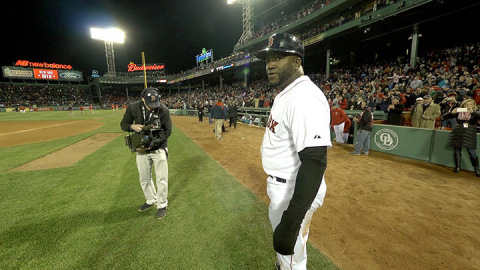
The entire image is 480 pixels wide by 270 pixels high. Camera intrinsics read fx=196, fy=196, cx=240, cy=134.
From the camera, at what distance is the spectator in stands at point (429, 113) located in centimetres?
700

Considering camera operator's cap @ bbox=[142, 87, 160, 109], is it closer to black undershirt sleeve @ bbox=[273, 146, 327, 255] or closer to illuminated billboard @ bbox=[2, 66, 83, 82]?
black undershirt sleeve @ bbox=[273, 146, 327, 255]

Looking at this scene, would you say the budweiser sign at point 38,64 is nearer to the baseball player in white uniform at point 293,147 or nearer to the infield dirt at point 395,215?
the infield dirt at point 395,215

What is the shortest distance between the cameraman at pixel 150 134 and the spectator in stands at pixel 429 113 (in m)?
8.91

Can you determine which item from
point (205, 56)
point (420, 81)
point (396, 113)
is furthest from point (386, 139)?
point (205, 56)

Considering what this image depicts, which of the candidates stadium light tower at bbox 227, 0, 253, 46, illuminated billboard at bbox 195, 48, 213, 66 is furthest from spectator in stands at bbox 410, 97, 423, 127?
illuminated billboard at bbox 195, 48, 213, 66

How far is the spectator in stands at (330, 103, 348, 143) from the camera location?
9.20 meters

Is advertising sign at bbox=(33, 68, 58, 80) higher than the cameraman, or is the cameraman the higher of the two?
advertising sign at bbox=(33, 68, 58, 80)

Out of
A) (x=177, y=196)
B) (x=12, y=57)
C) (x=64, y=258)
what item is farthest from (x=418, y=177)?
(x=12, y=57)

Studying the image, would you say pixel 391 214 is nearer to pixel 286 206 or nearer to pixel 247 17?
pixel 286 206

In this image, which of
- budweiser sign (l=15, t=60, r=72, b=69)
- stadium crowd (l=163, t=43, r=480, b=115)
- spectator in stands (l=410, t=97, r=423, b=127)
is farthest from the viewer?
budweiser sign (l=15, t=60, r=72, b=69)

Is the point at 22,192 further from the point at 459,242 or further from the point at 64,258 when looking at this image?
the point at 459,242

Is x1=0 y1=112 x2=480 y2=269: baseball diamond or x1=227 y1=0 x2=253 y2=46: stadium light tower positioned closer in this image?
x1=0 y1=112 x2=480 y2=269: baseball diamond

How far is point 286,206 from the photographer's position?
1.67m

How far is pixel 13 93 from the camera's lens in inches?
1898
